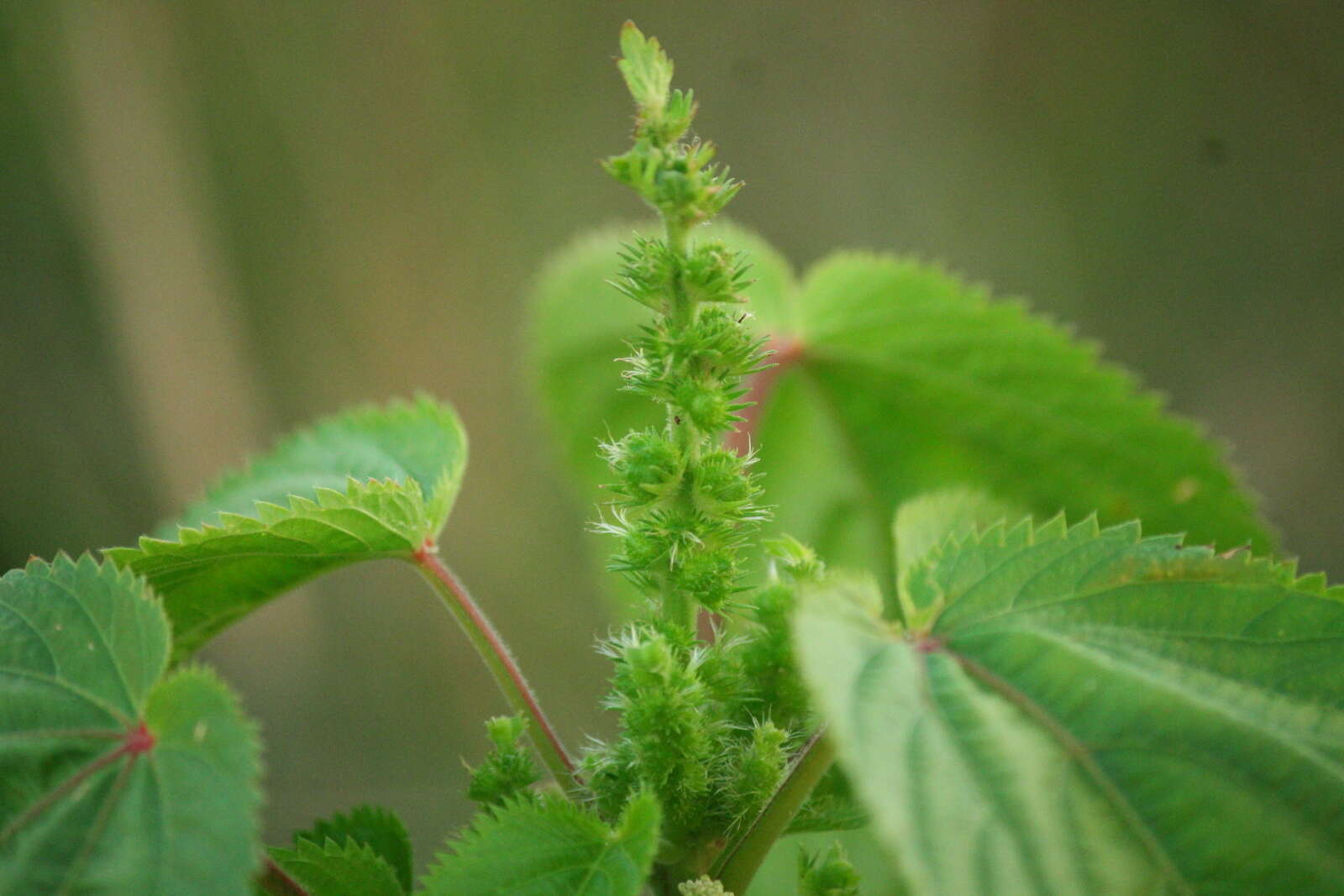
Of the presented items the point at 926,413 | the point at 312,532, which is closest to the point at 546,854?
the point at 312,532

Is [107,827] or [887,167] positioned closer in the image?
[107,827]

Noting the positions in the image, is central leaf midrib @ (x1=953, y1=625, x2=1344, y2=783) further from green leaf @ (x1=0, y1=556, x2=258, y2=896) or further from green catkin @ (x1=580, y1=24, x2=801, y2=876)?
green leaf @ (x1=0, y1=556, x2=258, y2=896)

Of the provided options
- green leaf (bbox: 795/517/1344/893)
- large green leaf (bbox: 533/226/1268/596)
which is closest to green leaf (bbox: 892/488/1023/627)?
green leaf (bbox: 795/517/1344/893)

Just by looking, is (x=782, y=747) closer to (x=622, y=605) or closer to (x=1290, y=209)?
(x=622, y=605)

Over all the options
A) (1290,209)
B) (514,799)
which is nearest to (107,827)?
(514,799)

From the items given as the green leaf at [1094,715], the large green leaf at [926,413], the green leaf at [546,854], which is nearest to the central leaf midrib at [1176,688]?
the green leaf at [1094,715]

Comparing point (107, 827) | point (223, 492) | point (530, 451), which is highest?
point (530, 451)

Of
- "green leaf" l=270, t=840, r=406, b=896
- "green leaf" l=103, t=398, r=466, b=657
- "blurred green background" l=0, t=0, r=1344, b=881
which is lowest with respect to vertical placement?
"green leaf" l=270, t=840, r=406, b=896
